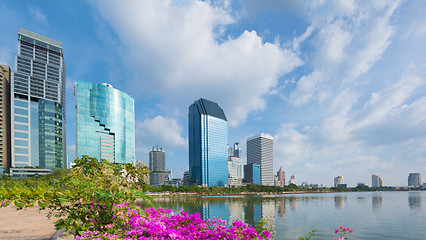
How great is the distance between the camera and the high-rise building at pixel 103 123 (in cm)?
13025

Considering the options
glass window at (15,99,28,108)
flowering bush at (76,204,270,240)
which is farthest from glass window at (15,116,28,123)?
flowering bush at (76,204,270,240)

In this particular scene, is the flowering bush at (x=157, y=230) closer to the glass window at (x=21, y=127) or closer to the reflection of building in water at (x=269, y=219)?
the reflection of building in water at (x=269, y=219)

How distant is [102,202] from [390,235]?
3156cm

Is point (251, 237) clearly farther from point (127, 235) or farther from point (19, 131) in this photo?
point (19, 131)

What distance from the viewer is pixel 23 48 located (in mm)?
126938

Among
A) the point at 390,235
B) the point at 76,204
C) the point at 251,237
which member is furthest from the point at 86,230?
the point at 390,235

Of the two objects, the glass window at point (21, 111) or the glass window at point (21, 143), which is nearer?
the glass window at point (21, 143)

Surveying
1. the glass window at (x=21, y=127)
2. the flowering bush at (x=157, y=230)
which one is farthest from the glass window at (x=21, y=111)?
the flowering bush at (x=157, y=230)

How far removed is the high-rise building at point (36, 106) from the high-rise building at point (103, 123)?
1041cm

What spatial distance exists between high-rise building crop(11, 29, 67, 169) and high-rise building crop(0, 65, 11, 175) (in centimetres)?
367

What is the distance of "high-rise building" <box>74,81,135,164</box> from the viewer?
13025cm

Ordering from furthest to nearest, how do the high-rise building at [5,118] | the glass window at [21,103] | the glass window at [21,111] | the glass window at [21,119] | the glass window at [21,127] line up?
1. the glass window at [21,103]
2. the glass window at [21,111]
3. the glass window at [21,119]
4. the glass window at [21,127]
5. the high-rise building at [5,118]

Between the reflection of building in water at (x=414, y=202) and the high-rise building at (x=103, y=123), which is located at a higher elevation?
the high-rise building at (x=103, y=123)

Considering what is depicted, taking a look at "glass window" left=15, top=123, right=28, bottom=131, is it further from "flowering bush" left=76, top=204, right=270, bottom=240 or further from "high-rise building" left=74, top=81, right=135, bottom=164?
"flowering bush" left=76, top=204, right=270, bottom=240
